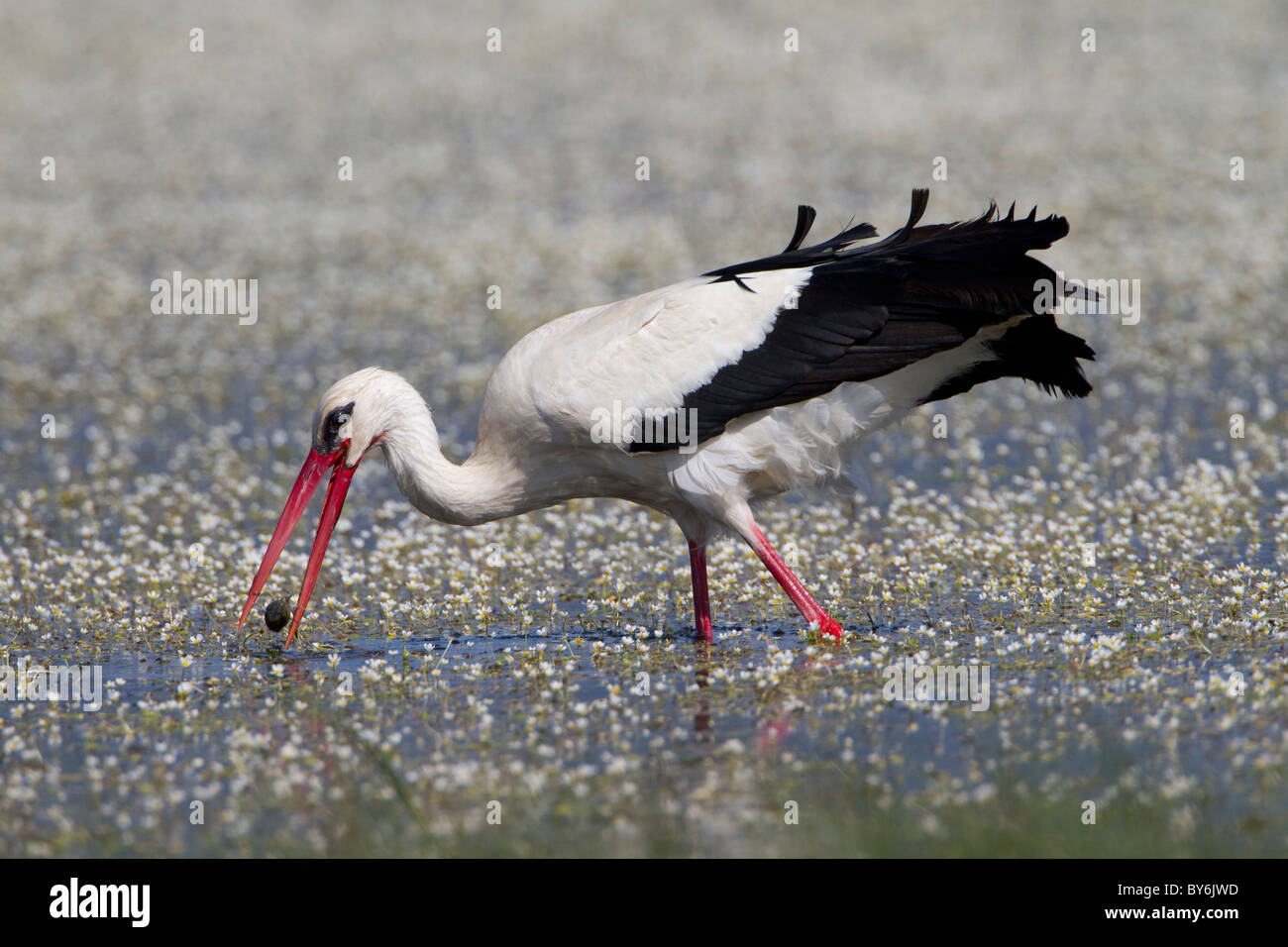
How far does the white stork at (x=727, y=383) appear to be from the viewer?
7.87 metres

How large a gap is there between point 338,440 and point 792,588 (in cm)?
243

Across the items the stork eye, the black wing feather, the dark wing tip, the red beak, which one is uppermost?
the dark wing tip

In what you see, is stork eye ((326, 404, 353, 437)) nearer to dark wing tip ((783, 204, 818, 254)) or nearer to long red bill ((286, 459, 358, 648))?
long red bill ((286, 459, 358, 648))

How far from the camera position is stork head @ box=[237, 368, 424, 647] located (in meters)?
8.20

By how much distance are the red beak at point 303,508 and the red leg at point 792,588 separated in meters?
2.09

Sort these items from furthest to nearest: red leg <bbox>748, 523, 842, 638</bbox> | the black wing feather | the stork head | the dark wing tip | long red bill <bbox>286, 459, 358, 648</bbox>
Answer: the dark wing tip
long red bill <bbox>286, 459, 358, 648</bbox>
the stork head
red leg <bbox>748, 523, 842, 638</bbox>
the black wing feather

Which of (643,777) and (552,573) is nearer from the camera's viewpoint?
(643,777)

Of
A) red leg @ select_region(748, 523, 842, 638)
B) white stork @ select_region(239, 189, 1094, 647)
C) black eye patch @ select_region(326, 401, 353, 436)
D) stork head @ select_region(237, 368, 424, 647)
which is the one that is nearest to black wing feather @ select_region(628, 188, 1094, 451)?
white stork @ select_region(239, 189, 1094, 647)

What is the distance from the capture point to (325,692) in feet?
25.3

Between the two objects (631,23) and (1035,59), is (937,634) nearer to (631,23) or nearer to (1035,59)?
(1035,59)

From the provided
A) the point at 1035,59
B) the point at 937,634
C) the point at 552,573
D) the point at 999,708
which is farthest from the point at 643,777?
the point at 1035,59

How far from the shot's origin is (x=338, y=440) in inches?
327

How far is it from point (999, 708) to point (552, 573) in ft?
12.0

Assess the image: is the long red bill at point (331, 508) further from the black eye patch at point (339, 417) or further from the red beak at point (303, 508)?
the black eye patch at point (339, 417)
